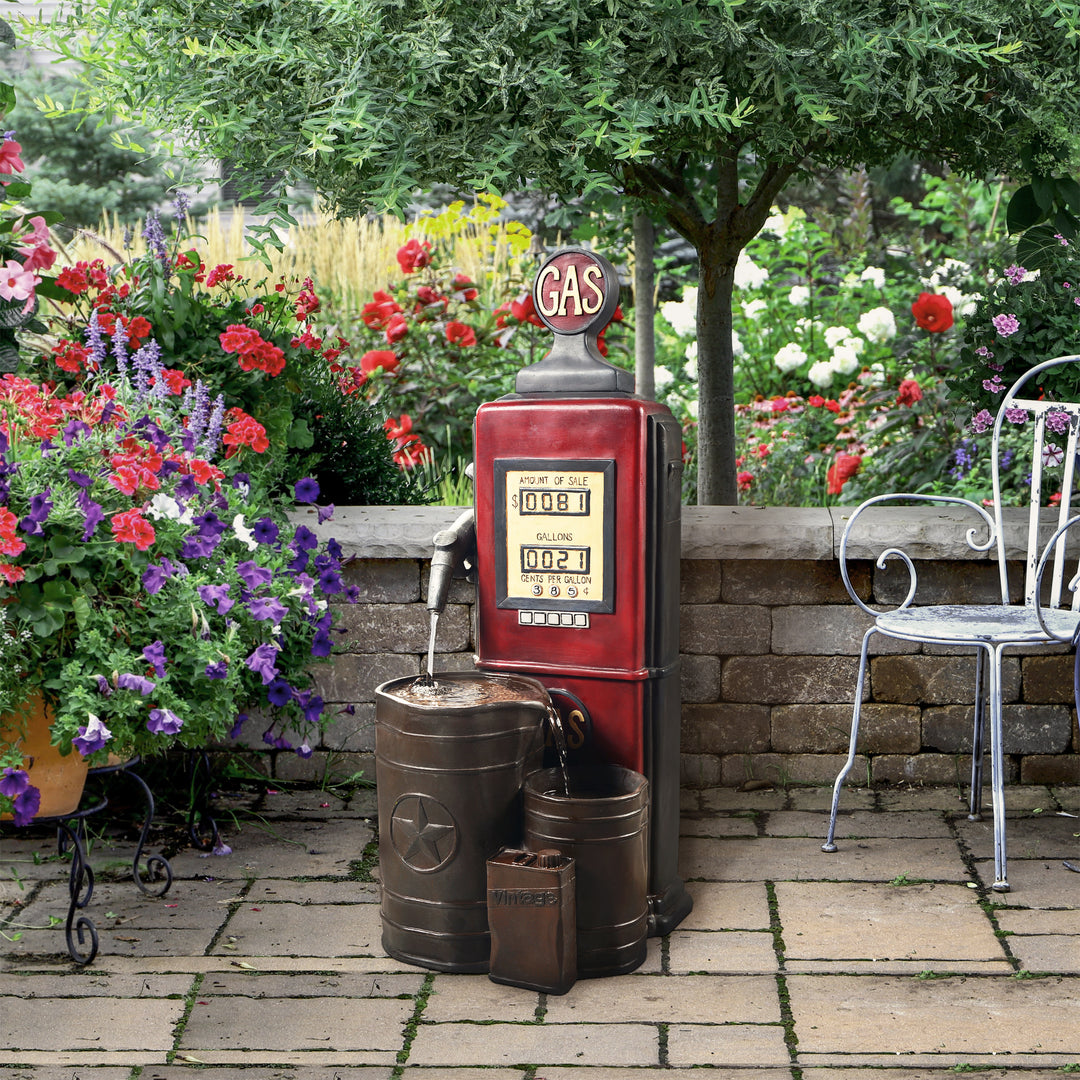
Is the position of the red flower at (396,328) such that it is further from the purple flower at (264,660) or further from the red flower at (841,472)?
the purple flower at (264,660)

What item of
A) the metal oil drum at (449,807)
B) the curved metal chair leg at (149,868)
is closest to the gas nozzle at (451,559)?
the metal oil drum at (449,807)

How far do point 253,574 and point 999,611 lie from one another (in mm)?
1890

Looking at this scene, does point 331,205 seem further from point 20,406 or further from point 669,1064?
point 669,1064

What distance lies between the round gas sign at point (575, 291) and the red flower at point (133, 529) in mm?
967

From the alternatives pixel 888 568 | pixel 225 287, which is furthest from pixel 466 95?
pixel 888 568

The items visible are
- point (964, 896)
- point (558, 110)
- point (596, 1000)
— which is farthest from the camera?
point (964, 896)

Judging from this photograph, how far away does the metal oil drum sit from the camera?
2.66 meters

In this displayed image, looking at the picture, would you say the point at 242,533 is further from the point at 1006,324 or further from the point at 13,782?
the point at 1006,324

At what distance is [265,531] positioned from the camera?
125 inches

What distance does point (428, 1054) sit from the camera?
2355 mm

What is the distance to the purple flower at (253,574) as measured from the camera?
9.53 ft

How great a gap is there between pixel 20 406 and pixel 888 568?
2324mm

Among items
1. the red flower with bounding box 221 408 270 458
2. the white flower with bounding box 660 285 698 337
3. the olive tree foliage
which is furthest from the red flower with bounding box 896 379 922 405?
the red flower with bounding box 221 408 270 458

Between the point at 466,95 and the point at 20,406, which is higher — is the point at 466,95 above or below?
above
